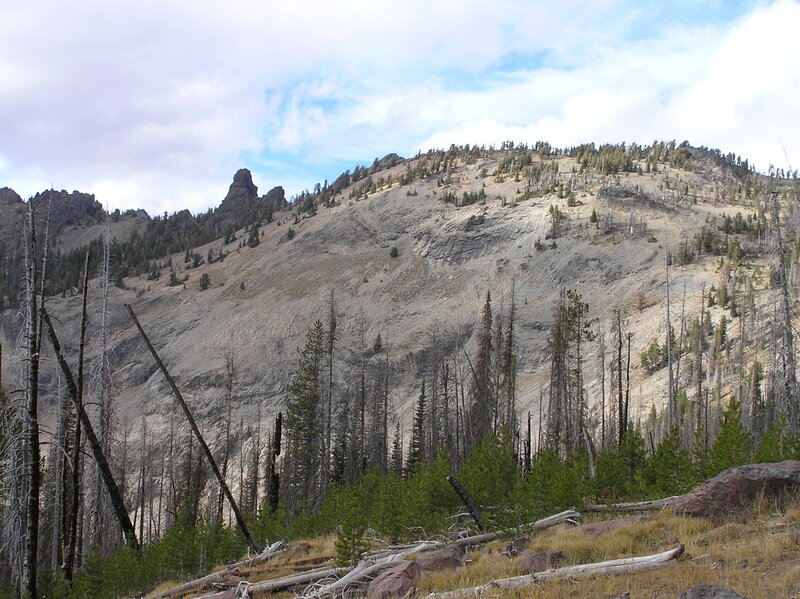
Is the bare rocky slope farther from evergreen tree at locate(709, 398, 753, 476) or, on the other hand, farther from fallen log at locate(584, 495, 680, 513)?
fallen log at locate(584, 495, 680, 513)

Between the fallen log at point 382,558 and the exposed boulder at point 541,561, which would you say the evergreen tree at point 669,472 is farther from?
the exposed boulder at point 541,561

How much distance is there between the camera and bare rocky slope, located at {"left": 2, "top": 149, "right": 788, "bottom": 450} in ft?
245

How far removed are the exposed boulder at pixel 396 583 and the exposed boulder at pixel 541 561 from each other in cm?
172

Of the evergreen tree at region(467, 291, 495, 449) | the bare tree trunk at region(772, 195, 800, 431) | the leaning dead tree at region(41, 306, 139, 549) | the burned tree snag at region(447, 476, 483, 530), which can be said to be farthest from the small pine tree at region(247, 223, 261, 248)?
the burned tree snag at region(447, 476, 483, 530)

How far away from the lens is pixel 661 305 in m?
72.3

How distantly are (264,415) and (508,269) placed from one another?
38.8 m

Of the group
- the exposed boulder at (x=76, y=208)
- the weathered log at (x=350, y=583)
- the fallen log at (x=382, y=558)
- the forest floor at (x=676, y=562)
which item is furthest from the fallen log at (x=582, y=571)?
the exposed boulder at (x=76, y=208)

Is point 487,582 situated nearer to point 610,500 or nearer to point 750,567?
point 750,567

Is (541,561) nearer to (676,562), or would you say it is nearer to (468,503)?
(676,562)

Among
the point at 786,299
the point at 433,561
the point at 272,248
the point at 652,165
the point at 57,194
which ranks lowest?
the point at 433,561

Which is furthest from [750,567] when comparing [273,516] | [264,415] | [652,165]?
[652,165]

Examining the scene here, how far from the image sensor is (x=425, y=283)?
93625 mm

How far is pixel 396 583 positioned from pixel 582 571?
9.36ft

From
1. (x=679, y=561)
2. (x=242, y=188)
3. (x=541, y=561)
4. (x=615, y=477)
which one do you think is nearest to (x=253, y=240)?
(x=242, y=188)
